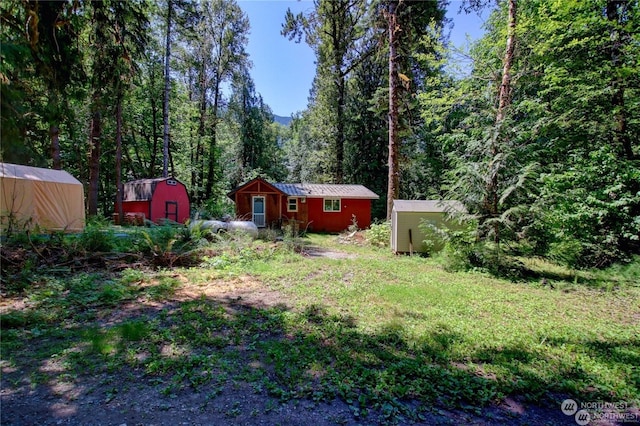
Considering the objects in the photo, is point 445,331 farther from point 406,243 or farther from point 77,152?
point 77,152

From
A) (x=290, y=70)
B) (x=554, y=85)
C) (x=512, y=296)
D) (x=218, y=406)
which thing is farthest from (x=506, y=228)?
(x=290, y=70)

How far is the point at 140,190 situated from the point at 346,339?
1557 centimetres

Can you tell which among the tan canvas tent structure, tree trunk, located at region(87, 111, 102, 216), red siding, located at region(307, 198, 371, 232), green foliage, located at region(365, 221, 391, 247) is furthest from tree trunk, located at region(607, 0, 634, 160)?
tree trunk, located at region(87, 111, 102, 216)

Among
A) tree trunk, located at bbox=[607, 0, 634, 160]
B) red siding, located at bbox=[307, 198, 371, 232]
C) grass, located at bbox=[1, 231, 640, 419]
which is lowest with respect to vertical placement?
grass, located at bbox=[1, 231, 640, 419]

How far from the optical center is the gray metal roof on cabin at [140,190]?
589 inches

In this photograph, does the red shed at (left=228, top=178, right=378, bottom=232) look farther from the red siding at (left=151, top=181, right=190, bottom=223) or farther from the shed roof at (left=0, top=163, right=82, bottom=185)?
the shed roof at (left=0, top=163, right=82, bottom=185)

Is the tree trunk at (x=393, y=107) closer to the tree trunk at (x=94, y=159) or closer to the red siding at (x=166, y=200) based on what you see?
the red siding at (x=166, y=200)

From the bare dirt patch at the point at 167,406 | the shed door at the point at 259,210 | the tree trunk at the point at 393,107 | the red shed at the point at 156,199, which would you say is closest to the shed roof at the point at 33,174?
the red shed at the point at 156,199

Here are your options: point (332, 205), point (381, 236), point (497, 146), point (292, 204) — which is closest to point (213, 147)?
point (292, 204)

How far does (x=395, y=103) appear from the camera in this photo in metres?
12.3

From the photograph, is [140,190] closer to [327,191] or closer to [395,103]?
[327,191]

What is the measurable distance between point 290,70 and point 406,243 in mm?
14143

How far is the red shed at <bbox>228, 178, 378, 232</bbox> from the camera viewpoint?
1648 cm

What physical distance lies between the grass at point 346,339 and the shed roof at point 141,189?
34.2ft
